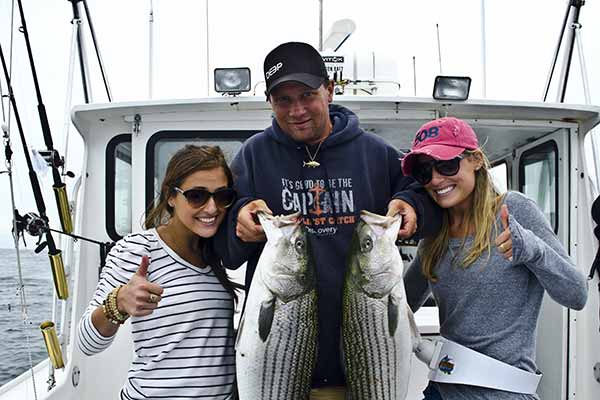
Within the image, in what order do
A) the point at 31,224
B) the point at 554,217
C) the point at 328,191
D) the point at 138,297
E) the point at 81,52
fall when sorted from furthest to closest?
1. the point at 81,52
2. the point at 554,217
3. the point at 31,224
4. the point at 328,191
5. the point at 138,297

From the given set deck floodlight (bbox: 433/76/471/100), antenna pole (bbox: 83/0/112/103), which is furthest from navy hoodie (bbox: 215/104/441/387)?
antenna pole (bbox: 83/0/112/103)

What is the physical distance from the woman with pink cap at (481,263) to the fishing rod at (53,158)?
94.6 inches

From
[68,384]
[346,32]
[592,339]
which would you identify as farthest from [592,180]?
[68,384]

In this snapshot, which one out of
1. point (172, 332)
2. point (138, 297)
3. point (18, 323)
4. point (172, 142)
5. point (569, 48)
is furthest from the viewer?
point (18, 323)

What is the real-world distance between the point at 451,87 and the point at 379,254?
216 centimetres

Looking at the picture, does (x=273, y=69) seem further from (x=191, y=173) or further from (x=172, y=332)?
(x=172, y=332)

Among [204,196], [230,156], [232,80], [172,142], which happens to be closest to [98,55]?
[172,142]

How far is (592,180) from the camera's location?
4.22 metres

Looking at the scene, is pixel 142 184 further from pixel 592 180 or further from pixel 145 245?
pixel 592 180

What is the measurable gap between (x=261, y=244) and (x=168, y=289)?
1.45 feet

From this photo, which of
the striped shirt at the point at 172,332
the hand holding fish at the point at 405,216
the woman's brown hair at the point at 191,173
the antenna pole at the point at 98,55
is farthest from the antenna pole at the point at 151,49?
the hand holding fish at the point at 405,216

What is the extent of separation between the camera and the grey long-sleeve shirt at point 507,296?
2250 millimetres

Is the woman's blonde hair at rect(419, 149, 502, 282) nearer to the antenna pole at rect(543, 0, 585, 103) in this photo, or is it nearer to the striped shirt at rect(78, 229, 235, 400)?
the striped shirt at rect(78, 229, 235, 400)

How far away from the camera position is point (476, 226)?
2404 mm
